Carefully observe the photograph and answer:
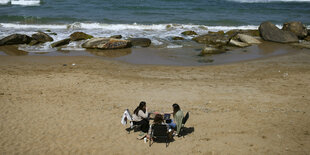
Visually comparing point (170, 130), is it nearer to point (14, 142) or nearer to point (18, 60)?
point (14, 142)

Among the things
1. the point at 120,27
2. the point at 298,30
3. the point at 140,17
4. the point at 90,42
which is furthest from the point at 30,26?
the point at 298,30

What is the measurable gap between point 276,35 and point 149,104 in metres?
14.6

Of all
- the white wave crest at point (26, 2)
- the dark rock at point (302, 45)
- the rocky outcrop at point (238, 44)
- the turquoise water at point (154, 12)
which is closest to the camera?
the dark rock at point (302, 45)

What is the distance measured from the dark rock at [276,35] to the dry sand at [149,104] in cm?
518

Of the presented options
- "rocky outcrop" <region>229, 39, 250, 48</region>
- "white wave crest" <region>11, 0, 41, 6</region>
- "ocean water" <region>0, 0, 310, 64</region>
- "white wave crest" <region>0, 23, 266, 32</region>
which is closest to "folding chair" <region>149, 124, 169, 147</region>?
"ocean water" <region>0, 0, 310, 64</region>

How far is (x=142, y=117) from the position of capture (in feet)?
27.3

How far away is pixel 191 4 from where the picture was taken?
126 ft

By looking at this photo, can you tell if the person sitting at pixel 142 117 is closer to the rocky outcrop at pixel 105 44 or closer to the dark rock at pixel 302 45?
the rocky outcrop at pixel 105 44

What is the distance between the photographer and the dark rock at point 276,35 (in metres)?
20.3

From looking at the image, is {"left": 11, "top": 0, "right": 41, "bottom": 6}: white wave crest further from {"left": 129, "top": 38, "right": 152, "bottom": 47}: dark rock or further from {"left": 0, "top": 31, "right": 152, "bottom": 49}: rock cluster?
{"left": 129, "top": 38, "right": 152, "bottom": 47}: dark rock

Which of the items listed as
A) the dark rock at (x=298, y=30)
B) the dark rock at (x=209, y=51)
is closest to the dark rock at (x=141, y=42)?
the dark rock at (x=209, y=51)

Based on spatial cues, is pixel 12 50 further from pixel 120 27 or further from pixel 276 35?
pixel 276 35

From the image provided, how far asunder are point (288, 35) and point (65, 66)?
15989 mm

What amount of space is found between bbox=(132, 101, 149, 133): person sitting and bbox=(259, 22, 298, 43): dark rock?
15694 mm
